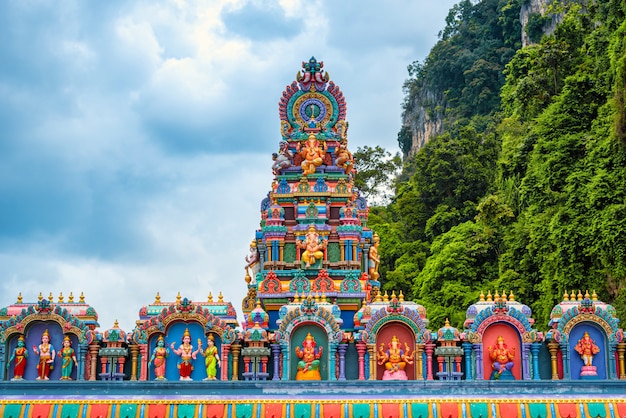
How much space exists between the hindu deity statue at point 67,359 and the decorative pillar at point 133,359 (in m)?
1.23

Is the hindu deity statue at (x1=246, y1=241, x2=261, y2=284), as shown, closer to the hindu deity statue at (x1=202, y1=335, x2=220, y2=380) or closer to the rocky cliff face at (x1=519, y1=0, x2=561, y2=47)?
the hindu deity statue at (x1=202, y1=335, x2=220, y2=380)

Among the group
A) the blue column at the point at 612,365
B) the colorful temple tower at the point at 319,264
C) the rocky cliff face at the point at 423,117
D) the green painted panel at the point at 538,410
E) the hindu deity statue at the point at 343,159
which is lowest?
the green painted panel at the point at 538,410

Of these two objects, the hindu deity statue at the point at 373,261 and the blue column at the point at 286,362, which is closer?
the blue column at the point at 286,362

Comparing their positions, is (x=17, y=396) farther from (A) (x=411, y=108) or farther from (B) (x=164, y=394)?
(A) (x=411, y=108)

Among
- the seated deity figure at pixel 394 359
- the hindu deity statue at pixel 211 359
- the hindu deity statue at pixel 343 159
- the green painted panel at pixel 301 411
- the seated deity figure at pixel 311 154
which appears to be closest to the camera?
the green painted panel at pixel 301 411

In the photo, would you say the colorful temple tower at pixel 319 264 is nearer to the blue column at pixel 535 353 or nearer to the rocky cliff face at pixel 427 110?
the blue column at pixel 535 353

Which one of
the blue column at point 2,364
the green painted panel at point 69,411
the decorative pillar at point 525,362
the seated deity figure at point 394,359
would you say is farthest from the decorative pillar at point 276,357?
the blue column at point 2,364

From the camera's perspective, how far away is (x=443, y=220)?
165 feet

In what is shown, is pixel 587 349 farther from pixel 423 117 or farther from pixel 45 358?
pixel 423 117

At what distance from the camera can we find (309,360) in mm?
21797

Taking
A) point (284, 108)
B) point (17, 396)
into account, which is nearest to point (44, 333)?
point (17, 396)

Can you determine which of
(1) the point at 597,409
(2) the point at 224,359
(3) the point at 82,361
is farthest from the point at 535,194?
(3) the point at 82,361

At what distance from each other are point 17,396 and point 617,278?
2038 cm

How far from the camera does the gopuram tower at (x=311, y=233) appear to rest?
23.3 meters
